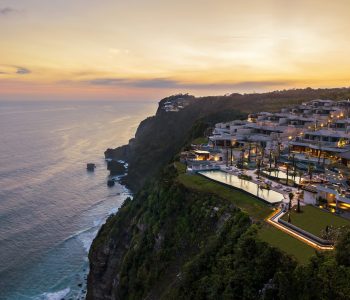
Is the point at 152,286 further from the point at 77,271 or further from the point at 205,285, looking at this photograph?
the point at 77,271

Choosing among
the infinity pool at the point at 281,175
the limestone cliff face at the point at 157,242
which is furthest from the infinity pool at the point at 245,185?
the infinity pool at the point at 281,175

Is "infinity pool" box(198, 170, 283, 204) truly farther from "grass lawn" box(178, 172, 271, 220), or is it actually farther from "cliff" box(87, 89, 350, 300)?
"cliff" box(87, 89, 350, 300)

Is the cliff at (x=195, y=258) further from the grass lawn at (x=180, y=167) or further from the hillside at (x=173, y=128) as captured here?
the hillside at (x=173, y=128)

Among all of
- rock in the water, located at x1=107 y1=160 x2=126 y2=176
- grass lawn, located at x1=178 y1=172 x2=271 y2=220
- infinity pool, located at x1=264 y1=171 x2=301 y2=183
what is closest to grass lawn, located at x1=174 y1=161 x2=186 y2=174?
grass lawn, located at x1=178 y1=172 x2=271 y2=220

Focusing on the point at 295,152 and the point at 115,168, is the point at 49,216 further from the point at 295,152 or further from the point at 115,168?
the point at 295,152

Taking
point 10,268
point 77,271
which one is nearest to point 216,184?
point 77,271

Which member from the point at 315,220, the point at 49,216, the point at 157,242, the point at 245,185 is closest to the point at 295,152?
the point at 245,185
